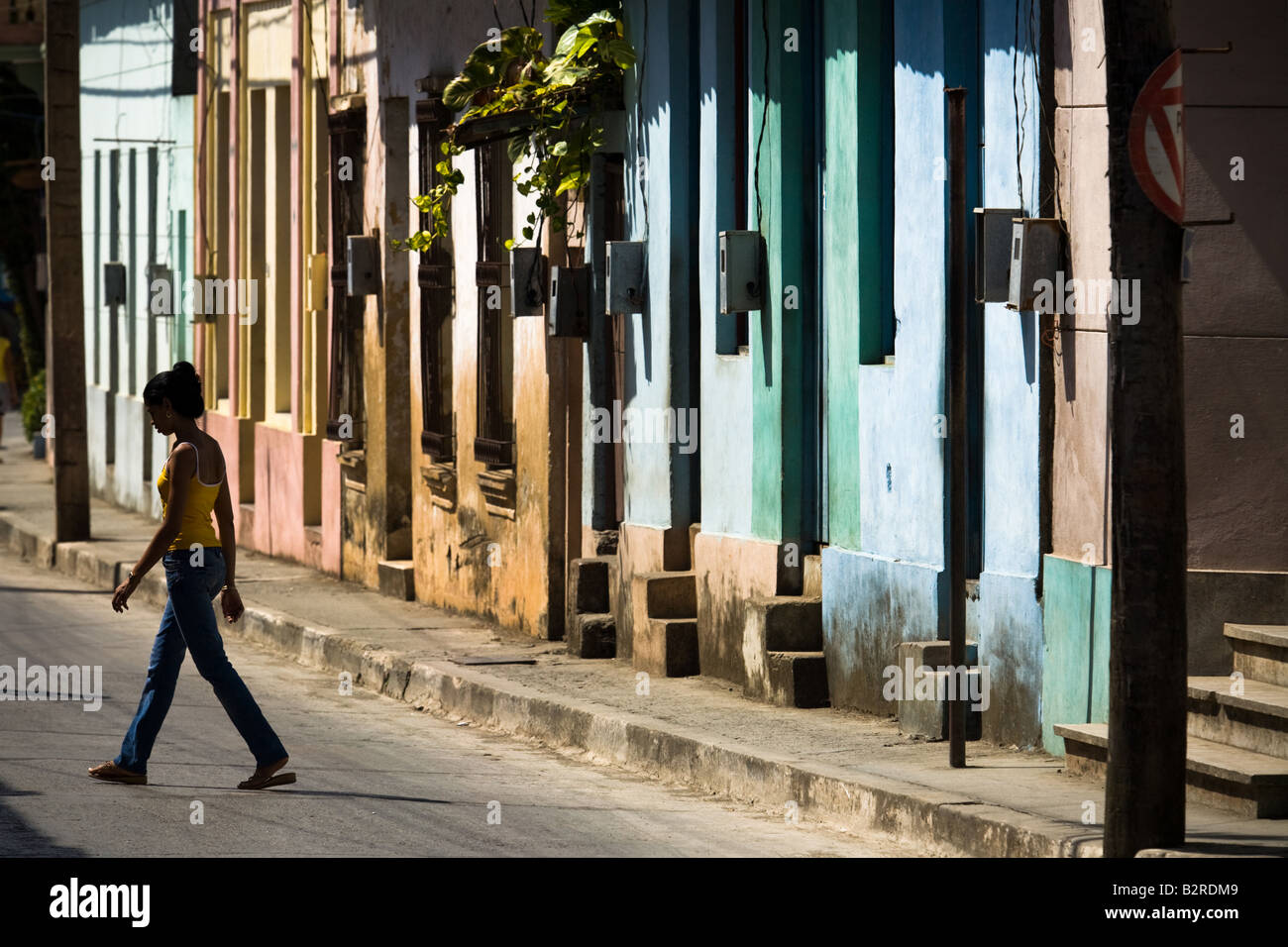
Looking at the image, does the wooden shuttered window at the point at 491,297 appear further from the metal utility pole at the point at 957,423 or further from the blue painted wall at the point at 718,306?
the metal utility pole at the point at 957,423

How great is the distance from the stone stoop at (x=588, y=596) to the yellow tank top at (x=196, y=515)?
397 centimetres

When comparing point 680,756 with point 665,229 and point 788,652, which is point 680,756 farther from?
point 665,229

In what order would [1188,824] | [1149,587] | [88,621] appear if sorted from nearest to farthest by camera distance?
1. [1149,587]
2. [1188,824]
3. [88,621]

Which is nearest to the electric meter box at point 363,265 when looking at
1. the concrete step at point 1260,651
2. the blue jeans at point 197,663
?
the blue jeans at point 197,663

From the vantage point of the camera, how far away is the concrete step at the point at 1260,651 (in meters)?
8.96

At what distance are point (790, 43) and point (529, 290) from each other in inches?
113

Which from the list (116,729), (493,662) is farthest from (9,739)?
(493,662)

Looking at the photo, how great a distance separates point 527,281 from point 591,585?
192 centimetres

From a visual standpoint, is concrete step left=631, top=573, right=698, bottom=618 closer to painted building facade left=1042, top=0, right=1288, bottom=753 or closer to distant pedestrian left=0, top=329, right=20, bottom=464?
painted building facade left=1042, top=0, right=1288, bottom=753

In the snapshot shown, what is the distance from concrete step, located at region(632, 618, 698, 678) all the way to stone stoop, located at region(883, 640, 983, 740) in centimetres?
235

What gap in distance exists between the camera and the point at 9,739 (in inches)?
424

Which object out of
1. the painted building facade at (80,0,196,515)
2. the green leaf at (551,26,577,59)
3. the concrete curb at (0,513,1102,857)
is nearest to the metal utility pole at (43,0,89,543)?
the painted building facade at (80,0,196,515)

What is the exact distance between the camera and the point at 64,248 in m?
19.8

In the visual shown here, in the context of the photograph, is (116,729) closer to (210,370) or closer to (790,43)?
(790,43)
